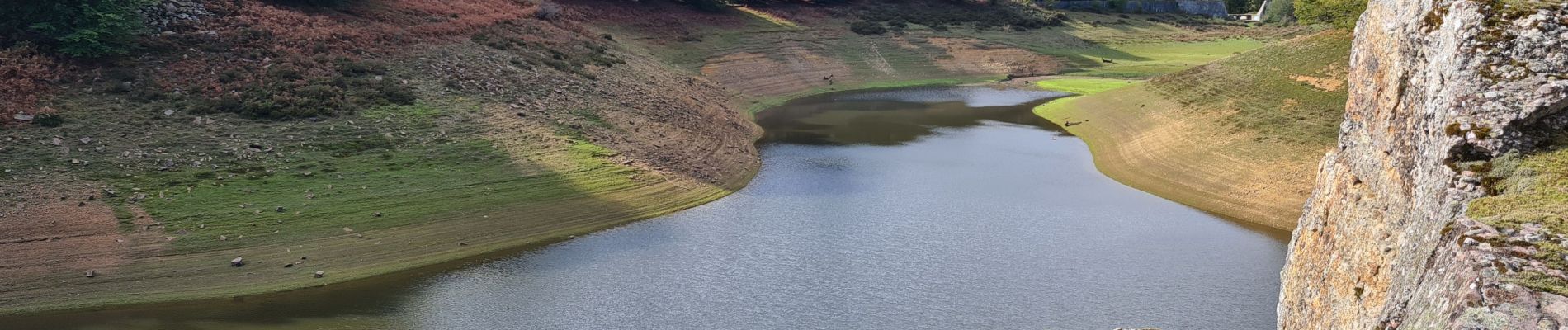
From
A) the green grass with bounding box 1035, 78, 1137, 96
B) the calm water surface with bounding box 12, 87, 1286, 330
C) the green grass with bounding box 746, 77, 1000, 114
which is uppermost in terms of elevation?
the calm water surface with bounding box 12, 87, 1286, 330

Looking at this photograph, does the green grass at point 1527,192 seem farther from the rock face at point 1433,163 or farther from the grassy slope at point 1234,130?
the grassy slope at point 1234,130

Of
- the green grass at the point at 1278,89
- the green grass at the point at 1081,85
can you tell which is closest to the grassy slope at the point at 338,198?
the green grass at the point at 1278,89

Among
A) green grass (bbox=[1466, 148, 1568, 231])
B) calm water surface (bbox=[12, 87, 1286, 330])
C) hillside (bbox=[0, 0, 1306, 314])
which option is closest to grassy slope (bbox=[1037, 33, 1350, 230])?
calm water surface (bbox=[12, 87, 1286, 330])

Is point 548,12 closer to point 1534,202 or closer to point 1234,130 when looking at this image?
point 1234,130

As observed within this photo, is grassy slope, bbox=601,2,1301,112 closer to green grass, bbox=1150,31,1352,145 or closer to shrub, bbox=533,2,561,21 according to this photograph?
shrub, bbox=533,2,561,21

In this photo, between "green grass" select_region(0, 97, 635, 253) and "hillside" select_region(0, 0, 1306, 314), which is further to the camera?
"green grass" select_region(0, 97, 635, 253)

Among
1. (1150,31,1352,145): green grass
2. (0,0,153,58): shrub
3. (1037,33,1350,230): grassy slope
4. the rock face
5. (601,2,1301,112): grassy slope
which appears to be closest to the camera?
the rock face

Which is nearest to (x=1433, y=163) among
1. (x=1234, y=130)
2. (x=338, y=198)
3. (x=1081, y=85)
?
(x=338, y=198)
